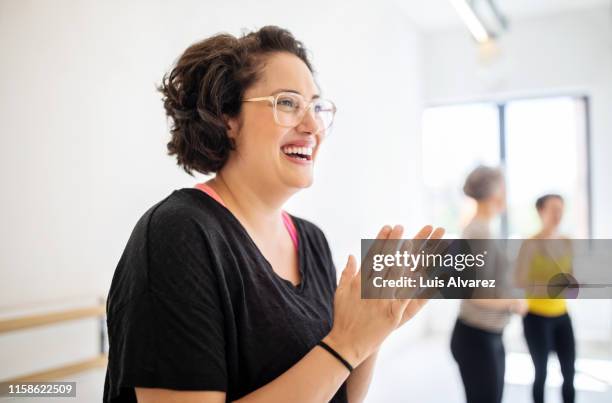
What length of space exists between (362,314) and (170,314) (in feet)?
0.61

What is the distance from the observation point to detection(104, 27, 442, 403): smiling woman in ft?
1.53

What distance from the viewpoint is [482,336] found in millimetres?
1242

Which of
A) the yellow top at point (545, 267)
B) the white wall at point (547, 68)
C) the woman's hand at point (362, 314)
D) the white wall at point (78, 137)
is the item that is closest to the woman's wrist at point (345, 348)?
the woman's hand at point (362, 314)

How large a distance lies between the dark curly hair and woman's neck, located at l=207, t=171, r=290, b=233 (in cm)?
4

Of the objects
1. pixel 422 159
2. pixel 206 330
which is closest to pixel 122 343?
pixel 206 330

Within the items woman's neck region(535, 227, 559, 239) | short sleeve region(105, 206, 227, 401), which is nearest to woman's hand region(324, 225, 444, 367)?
short sleeve region(105, 206, 227, 401)

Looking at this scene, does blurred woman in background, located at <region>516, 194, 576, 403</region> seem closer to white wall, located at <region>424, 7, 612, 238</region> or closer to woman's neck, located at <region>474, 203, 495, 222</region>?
woman's neck, located at <region>474, 203, 495, 222</region>

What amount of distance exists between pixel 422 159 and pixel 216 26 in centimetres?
223

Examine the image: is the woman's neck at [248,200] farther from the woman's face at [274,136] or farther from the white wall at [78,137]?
the white wall at [78,137]

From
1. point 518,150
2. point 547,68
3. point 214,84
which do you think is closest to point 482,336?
point 214,84

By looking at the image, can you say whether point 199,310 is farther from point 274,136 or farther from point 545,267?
point 545,267

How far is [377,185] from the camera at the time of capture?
2.75m

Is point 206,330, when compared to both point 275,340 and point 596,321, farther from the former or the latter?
point 596,321

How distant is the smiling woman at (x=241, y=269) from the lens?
465 millimetres
